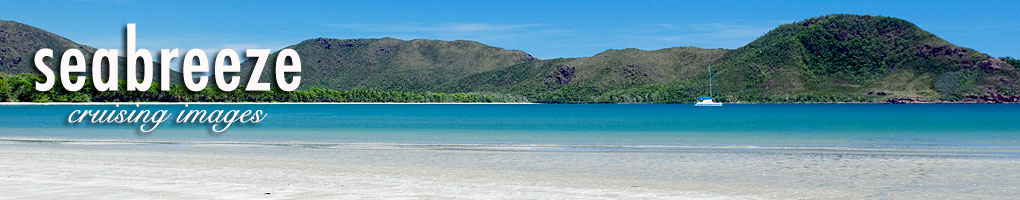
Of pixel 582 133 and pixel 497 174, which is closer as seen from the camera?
pixel 497 174

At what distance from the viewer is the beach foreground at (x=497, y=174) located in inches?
518

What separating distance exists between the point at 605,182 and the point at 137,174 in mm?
8274

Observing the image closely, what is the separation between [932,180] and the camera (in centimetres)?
1642

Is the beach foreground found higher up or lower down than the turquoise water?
higher up

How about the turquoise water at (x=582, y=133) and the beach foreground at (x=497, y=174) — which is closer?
the beach foreground at (x=497, y=174)

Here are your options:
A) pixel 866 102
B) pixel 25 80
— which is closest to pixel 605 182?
pixel 25 80

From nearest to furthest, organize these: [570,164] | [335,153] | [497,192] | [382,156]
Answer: [497,192], [570,164], [382,156], [335,153]

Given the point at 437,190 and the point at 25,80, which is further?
the point at 25,80

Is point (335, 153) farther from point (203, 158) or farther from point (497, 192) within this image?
point (497, 192)

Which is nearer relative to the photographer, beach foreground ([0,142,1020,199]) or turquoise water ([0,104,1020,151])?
beach foreground ([0,142,1020,199])

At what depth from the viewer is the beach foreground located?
43.2 ft

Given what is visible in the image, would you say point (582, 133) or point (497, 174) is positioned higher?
point (497, 174)

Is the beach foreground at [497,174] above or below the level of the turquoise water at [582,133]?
above

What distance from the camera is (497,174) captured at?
17.7 metres
